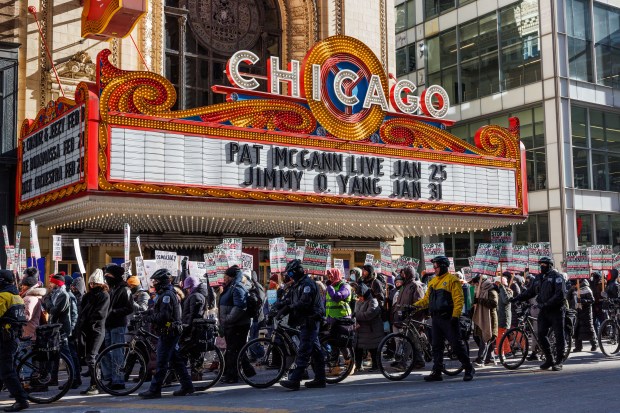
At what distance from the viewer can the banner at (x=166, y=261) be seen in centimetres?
1775

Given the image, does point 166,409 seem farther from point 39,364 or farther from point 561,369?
point 561,369

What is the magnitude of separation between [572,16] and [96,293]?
1184 inches

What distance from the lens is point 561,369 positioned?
13.9 metres

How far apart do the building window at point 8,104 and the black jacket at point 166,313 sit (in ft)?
39.8

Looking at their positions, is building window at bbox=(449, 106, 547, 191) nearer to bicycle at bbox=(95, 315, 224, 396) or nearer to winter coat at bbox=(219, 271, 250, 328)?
winter coat at bbox=(219, 271, 250, 328)

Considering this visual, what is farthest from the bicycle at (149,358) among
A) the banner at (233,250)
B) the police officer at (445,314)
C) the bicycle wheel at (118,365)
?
the banner at (233,250)

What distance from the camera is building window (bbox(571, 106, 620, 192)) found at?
3625 centimetres

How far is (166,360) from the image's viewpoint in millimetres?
11430

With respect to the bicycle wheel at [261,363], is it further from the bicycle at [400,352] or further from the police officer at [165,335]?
the bicycle at [400,352]

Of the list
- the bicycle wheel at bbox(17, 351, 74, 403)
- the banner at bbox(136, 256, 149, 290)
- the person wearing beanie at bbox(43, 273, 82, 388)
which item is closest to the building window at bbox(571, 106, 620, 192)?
the banner at bbox(136, 256, 149, 290)

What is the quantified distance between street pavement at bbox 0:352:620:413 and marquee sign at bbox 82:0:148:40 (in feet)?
35.6

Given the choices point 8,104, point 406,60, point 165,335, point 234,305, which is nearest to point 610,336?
point 234,305

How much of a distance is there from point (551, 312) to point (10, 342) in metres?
8.45

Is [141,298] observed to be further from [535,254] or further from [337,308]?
[535,254]
